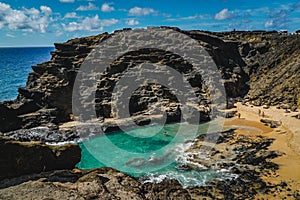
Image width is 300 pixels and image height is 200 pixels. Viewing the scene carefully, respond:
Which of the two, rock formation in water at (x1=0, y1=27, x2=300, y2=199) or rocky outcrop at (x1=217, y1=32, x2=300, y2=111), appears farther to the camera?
rocky outcrop at (x1=217, y1=32, x2=300, y2=111)

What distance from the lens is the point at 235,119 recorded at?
40250mm

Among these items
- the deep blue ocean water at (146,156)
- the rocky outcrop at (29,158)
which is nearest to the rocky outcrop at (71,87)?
the deep blue ocean water at (146,156)

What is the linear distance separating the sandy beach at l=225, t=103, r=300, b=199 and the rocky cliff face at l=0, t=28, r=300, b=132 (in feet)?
13.9

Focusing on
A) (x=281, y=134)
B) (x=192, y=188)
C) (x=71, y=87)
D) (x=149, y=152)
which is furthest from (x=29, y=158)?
(x=71, y=87)

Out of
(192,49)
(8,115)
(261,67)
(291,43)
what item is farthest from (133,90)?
(291,43)

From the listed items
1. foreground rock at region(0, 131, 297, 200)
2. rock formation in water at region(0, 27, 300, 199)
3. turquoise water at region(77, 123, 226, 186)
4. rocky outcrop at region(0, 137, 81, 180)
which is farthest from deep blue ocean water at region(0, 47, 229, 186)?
rocky outcrop at region(0, 137, 81, 180)

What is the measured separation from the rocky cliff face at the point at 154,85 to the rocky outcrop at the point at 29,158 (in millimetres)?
24471

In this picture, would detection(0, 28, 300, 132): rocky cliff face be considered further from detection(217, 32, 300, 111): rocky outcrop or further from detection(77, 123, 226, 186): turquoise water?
detection(77, 123, 226, 186): turquoise water

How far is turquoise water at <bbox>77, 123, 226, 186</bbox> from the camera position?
81.9 feet

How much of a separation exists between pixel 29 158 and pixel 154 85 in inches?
1244

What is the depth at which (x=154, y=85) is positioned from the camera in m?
44.0

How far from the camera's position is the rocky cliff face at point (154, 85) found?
39.7 meters

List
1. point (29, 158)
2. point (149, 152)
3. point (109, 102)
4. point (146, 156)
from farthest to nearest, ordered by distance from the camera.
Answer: point (109, 102) < point (149, 152) < point (146, 156) < point (29, 158)

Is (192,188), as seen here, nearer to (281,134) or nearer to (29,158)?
(29,158)
